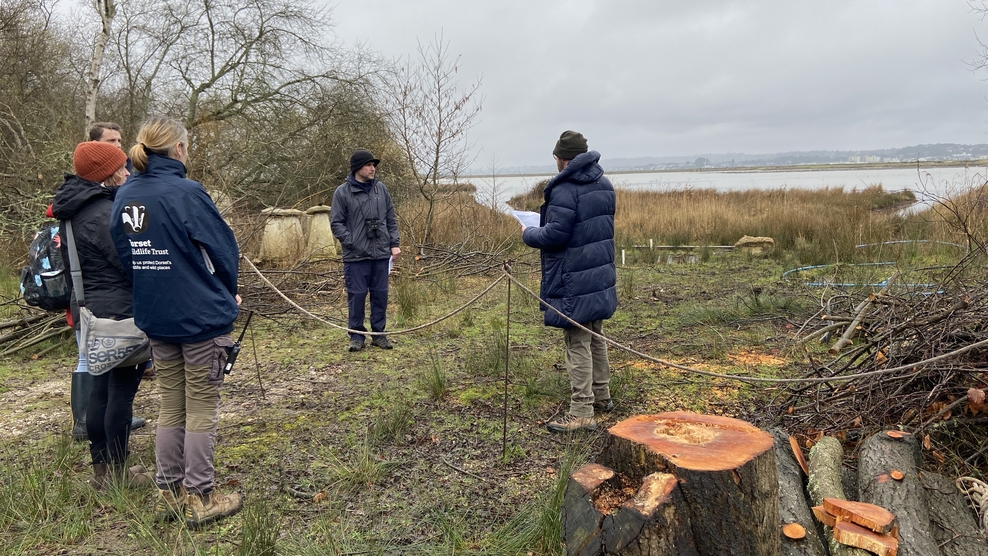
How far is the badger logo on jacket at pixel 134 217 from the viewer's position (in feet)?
8.47

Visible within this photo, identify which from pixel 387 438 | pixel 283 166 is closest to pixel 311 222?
pixel 283 166

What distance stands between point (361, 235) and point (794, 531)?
14.5 ft

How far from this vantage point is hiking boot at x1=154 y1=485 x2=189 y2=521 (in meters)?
2.72

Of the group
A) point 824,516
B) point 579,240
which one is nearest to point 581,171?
point 579,240

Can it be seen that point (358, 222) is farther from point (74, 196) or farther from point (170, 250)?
point (170, 250)

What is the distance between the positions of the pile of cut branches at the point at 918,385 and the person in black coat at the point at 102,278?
3416 mm

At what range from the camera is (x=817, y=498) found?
2578 millimetres

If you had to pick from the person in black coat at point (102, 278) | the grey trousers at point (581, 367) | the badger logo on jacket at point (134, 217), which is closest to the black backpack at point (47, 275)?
the person in black coat at point (102, 278)

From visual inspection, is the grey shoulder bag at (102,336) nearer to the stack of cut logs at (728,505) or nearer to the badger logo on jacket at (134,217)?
the badger logo on jacket at (134,217)

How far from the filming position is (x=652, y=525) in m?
2.05

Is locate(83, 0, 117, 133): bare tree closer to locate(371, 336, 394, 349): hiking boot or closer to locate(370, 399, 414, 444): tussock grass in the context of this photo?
locate(371, 336, 394, 349): hiking boot

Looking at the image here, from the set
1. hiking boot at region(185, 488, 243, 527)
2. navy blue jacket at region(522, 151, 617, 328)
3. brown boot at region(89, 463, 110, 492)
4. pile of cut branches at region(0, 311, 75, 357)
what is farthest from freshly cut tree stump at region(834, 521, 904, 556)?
pile of cut branches at region(0, 311, 75, 357)

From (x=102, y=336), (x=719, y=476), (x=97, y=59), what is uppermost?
(x=97, y=59)

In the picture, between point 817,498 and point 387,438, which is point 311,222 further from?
point 817,498
